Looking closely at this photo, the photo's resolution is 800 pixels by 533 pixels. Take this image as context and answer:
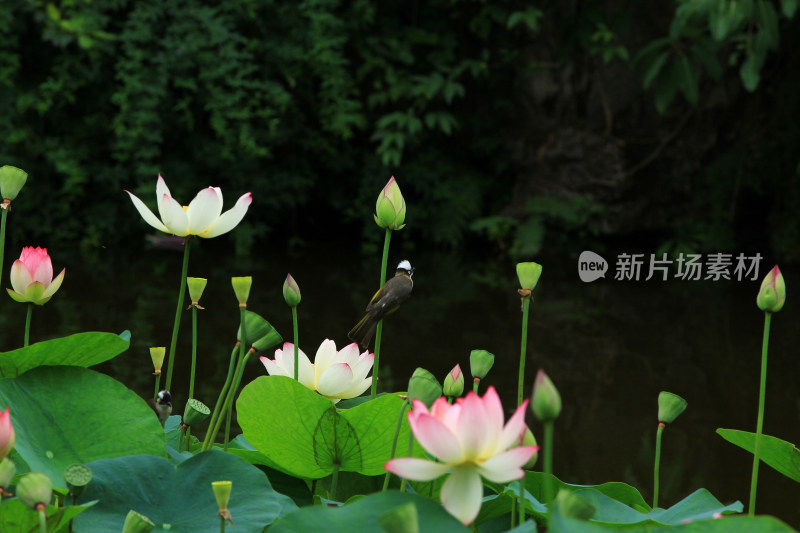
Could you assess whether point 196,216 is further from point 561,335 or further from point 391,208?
point 561,335

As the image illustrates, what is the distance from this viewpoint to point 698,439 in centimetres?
207

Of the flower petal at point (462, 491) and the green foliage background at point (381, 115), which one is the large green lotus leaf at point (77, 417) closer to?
the flower petal at point (462, 491)

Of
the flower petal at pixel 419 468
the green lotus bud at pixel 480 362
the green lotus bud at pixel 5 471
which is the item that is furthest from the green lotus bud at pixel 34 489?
the green lotus bud at pixel 480 362

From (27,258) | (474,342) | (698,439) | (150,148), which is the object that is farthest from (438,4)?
(27,258)

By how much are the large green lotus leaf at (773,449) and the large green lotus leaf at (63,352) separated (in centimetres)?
36

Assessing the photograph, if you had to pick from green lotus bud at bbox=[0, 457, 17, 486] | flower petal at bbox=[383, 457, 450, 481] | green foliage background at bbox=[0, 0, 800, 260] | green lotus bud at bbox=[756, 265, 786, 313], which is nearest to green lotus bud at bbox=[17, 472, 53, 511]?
green lotus bud at bbox=[0, 457, 17, 486]

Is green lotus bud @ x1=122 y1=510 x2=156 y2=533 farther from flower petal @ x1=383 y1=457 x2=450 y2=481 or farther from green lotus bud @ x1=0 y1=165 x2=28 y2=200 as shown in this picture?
green lotus bud @ x1=0 y1=165 x2=28 y2=200

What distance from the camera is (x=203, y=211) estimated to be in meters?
0.52

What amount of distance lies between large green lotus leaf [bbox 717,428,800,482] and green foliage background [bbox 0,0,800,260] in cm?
370

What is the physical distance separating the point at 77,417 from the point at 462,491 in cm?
24

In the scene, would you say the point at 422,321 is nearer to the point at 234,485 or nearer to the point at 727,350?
the point at 727,350

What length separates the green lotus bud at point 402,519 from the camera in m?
0.29

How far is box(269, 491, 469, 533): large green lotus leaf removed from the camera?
0.34 metres

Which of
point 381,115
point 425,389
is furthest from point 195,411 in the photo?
point 381,115
